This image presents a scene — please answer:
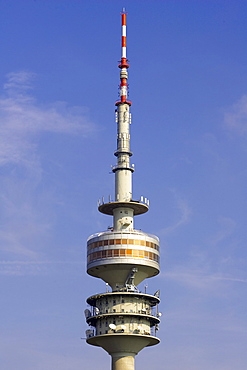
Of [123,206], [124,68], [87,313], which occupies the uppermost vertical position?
[124,68]

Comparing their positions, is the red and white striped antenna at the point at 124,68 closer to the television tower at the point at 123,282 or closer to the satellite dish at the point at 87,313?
the television tower at the point at 123,282

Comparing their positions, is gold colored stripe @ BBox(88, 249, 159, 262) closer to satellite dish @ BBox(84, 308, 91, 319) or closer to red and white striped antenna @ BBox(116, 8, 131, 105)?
satellite dish @ BBox(84, 308, 91, 319)

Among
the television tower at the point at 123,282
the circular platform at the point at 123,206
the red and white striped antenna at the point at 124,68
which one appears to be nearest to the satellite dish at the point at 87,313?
the television tower at the point at 123,282

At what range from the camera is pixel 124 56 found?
152375mm

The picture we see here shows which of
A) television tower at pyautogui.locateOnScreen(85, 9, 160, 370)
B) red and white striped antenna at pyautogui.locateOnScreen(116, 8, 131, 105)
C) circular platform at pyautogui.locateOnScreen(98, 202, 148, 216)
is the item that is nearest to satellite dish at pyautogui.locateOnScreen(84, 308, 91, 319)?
television tower at pyautogui.locateOnScreen(85, 9, 160, 370)

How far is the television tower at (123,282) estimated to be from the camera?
5266 inches

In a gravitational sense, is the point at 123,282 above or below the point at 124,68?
below

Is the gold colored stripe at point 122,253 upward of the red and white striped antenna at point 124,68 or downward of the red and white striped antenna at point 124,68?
downward

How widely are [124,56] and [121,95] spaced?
328 inches

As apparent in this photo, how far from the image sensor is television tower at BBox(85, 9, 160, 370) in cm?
13375

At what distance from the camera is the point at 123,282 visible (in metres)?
138

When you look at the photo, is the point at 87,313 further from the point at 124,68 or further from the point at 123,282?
the point at 124,68

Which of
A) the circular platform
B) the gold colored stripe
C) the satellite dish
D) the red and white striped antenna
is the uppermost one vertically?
the red and white striped antenna

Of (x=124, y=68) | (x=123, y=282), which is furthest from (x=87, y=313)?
(x=124, y=68)
